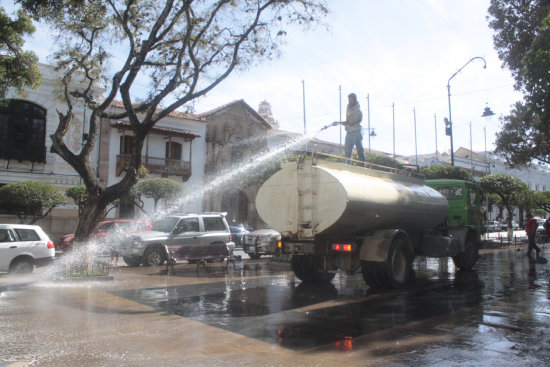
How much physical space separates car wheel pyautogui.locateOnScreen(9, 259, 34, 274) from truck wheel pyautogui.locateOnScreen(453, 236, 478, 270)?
A: 1188 centimetres

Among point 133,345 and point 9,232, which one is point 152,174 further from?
point 133,345

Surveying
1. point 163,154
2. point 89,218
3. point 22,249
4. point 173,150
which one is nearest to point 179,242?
point 89,218

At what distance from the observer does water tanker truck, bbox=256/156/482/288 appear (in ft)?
29.4

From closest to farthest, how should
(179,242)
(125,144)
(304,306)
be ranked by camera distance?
1. (304,306)
2. (179,242)
3. (125,144)

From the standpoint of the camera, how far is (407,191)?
10.8 m

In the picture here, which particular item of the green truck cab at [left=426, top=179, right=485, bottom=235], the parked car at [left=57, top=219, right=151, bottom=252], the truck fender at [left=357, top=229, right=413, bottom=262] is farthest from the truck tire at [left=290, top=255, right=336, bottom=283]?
the parked car at [left=57, top=219, right=151, bottom=252]

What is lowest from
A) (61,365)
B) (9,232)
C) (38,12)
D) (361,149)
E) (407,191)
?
(61,365)

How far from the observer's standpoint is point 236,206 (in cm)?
3656

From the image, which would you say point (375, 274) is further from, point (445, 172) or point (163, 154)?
point (163, 154)

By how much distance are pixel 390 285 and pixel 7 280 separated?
9.16 metres

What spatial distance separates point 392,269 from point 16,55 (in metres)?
10.8

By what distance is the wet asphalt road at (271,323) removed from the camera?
4.89m

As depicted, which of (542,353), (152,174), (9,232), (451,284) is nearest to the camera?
(542,353)

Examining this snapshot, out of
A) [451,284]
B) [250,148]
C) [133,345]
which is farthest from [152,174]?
[133,345]
